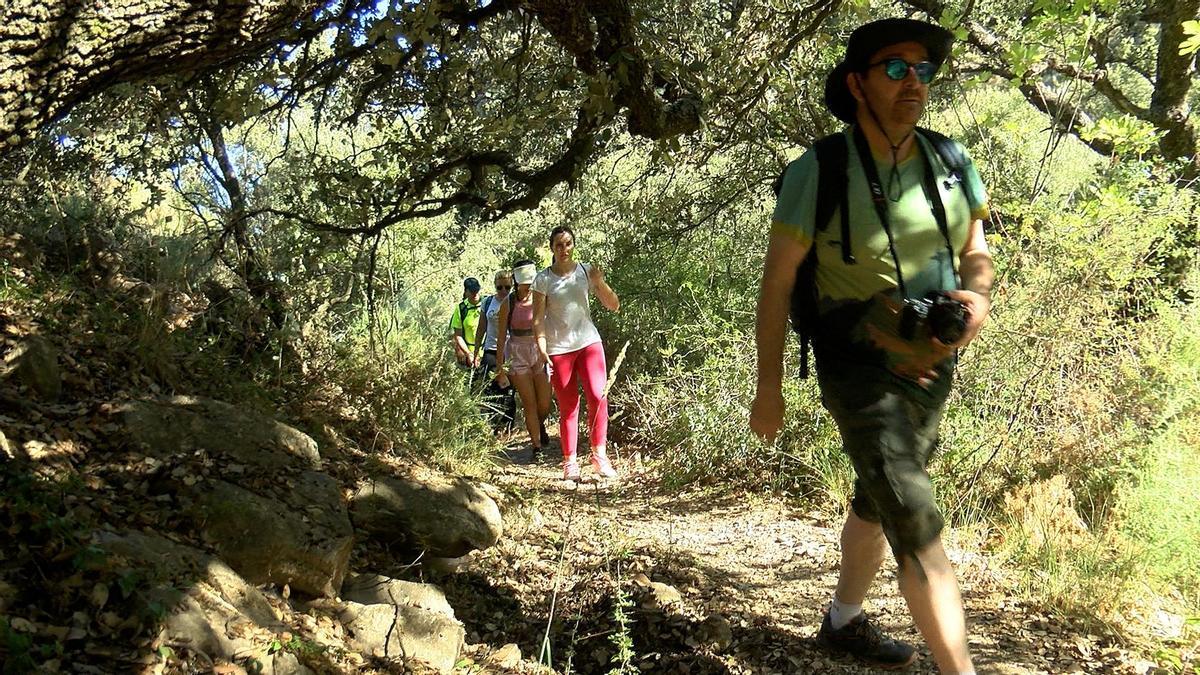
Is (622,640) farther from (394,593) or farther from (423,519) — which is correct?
(423,519)

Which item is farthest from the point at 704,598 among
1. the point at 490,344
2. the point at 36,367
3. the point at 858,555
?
the point at 490,344

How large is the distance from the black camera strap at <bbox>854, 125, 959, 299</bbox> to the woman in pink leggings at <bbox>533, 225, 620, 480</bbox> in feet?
12.7

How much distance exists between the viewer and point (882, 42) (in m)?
2.79

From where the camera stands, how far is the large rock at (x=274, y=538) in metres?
3.52

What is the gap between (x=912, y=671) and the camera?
10.9 ft

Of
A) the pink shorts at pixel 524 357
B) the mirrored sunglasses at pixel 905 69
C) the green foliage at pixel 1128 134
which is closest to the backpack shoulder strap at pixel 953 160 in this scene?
the mirrored sunglasses at pixel 905 69

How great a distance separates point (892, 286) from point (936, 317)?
6.8 inches

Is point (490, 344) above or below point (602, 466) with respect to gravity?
above

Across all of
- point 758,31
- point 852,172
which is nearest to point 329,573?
point 852,172

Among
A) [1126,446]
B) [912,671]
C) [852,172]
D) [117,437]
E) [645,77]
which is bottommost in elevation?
[912,671]

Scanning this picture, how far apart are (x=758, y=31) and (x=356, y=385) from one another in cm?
349

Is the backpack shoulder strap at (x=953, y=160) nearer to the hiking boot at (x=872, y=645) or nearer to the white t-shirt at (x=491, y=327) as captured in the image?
the hiking boot at (x=872, y=645)

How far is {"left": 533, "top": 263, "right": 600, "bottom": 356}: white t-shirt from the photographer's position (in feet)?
21.8

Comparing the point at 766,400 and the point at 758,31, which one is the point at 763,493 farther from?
the point at 766,400
